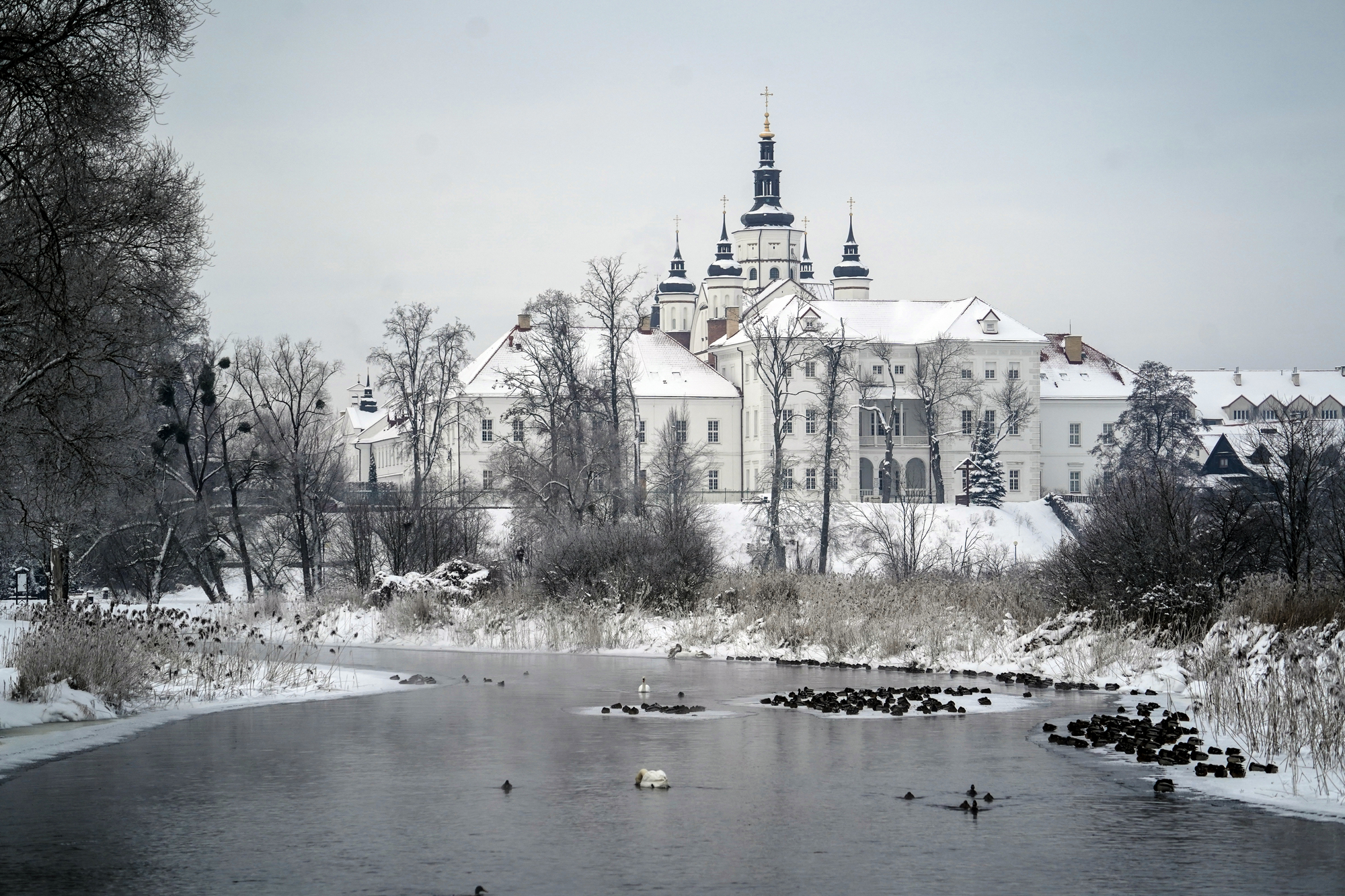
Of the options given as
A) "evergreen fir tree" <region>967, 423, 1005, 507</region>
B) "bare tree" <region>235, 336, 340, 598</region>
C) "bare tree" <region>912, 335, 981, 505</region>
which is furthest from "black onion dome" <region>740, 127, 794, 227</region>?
"bare tree" <region>235, 336, 340, 598</region>

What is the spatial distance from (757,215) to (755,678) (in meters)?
114

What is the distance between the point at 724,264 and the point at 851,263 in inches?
466

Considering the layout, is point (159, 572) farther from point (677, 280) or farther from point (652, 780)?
point (677, 280)

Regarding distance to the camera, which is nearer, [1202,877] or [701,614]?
[1202,877]

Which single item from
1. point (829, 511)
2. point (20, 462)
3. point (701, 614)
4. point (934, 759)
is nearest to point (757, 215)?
point (829, 511)

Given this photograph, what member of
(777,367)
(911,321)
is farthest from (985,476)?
(911,321)

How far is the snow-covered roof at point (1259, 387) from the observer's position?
124 metres

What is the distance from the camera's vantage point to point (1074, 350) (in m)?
103

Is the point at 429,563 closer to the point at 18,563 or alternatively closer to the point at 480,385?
the point at 18,563

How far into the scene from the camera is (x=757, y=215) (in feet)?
436

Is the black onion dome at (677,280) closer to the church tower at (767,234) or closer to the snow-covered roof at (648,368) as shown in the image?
the church tower at (767,234)

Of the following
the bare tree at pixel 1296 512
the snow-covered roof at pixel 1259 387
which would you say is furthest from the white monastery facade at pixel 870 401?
the bare tree at pixel 1296 512

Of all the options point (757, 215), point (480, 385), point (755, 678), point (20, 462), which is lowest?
point (755, 678)

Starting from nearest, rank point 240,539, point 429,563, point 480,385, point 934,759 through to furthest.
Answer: point 934,759 → point 429,563 → point 240,539 → point 480,385
